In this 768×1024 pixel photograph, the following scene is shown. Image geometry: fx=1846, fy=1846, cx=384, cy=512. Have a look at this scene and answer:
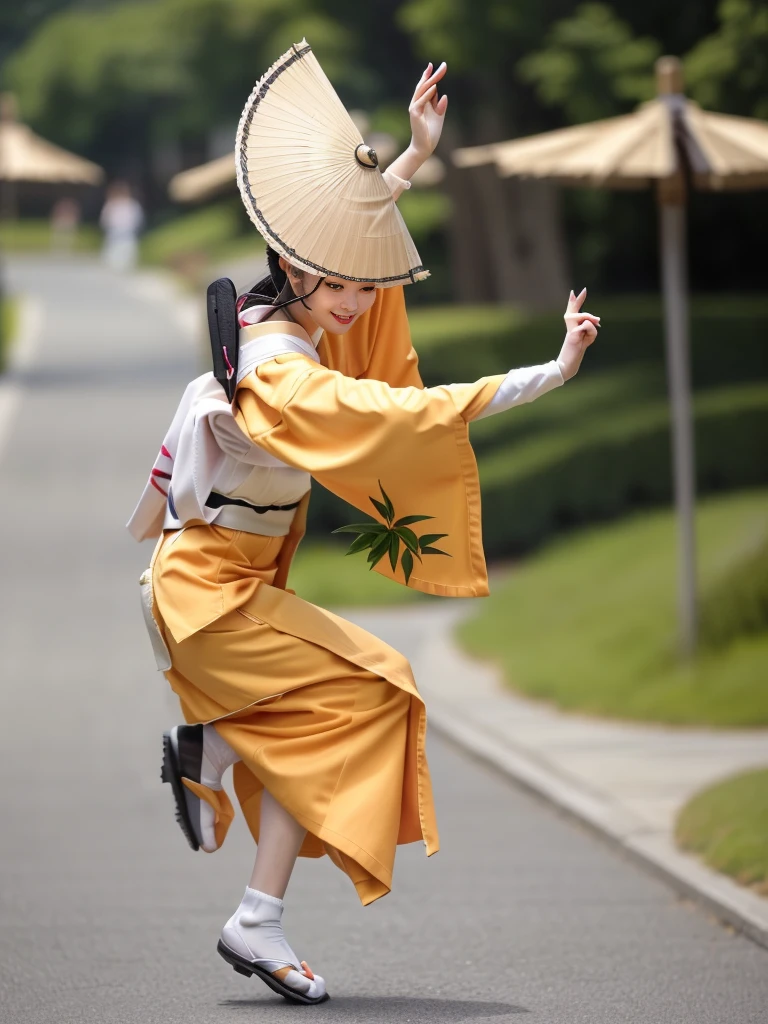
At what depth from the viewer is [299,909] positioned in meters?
6.05

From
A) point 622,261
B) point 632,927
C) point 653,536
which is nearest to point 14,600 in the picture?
point 653,536

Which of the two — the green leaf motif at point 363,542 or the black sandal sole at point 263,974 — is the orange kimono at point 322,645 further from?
the black sandal sole at point 263,974

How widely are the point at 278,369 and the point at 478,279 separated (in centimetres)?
1768

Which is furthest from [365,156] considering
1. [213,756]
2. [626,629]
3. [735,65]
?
[735,65]

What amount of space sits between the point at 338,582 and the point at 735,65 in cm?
456

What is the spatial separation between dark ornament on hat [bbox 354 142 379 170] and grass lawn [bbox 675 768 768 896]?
288cm

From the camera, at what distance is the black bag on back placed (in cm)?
441

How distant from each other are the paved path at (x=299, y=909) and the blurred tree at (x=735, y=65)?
166 inches

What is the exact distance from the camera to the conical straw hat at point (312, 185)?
436cm

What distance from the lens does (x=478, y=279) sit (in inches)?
859

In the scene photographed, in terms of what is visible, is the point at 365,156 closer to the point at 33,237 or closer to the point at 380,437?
the point at 380,437

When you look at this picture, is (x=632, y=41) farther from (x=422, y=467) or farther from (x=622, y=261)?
(x=422, y=467)

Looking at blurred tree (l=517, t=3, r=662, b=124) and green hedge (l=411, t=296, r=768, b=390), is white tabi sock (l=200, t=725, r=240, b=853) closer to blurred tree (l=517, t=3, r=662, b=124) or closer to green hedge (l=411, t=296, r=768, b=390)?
green hedge (l=411, t=296, r=768, b=390)

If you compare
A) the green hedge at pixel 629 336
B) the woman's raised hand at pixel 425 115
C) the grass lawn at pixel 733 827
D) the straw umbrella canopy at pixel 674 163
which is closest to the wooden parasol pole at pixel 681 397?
the straw umbrella canopy at pixel 674 163
